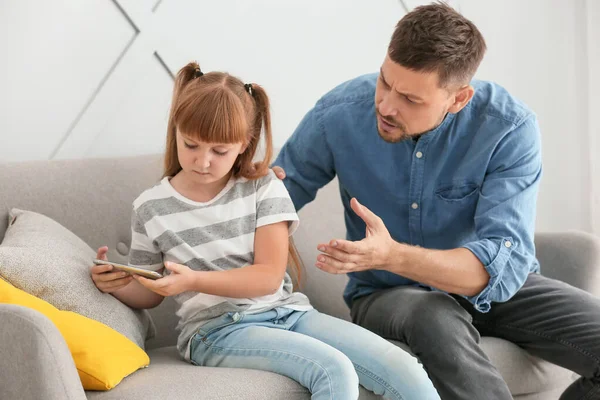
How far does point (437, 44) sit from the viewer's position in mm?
1958

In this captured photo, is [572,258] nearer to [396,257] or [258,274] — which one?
[396,257]

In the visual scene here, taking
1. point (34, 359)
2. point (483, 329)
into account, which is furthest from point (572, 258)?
point (34, 359)

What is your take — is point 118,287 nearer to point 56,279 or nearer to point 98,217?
point 56,279

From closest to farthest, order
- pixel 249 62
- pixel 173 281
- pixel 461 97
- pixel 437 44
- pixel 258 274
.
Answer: pixel 173 281 → pixel 258 274 → pixel 437 44 → pixel 461 97 → pixel 249 62

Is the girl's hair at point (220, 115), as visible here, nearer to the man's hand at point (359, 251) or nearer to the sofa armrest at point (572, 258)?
the man's hand at point (359, 251)

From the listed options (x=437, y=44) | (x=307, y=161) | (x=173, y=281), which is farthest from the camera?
(x=307, y=161)

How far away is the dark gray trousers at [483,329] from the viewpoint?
182cm

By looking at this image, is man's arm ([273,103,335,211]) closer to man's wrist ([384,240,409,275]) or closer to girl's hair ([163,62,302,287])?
girl's hair ([163,62,302,287])

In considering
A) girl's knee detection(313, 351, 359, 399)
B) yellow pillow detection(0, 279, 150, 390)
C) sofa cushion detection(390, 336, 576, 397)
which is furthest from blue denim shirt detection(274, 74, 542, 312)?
yellow pillow detection(0, 279, 150, 390)

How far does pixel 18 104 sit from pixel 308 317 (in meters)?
1.05

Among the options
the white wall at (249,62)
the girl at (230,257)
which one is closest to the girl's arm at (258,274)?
the girl at (230,257)

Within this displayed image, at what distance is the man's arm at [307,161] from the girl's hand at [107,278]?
1.85 ft

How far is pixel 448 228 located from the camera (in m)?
2.15

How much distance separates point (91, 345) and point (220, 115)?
1.80 ft
